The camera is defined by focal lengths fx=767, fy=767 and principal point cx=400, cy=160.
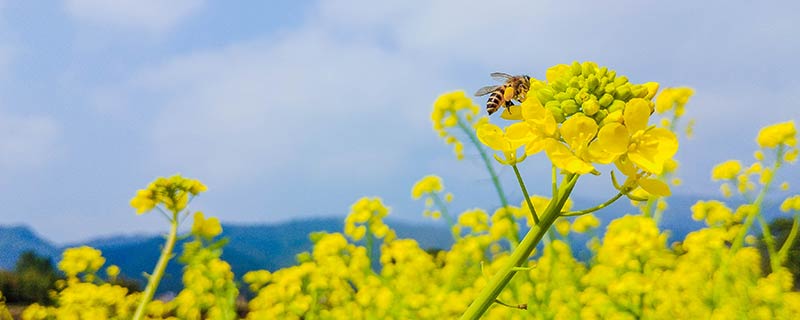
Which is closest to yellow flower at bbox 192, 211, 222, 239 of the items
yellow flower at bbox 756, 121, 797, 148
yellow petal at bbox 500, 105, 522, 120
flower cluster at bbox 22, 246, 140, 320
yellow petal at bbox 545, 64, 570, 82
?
flower cluster at bbox 22, 246, 140, 320

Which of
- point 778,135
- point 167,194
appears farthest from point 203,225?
point 778,135

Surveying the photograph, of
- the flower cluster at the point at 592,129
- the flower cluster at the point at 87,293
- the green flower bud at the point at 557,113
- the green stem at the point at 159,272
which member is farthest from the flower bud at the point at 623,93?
the flower cluster at the point at 87,293

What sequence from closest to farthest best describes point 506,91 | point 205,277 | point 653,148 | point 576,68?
1. point 653,148
2. point 576,68
3. point 506,91
4. point 205,277

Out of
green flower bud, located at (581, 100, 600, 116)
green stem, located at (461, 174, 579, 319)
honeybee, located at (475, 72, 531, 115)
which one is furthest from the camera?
honeybee, located at (475, 72, 531, 115)

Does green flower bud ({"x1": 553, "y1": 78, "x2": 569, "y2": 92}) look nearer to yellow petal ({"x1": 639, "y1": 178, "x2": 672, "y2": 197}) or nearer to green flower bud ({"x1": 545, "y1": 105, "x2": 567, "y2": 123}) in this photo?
green flower bud ({"x1": 545, "y1": 105, "x2": 567, "y2": 123})

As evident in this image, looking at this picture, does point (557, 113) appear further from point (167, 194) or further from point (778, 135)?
point (778, 135)

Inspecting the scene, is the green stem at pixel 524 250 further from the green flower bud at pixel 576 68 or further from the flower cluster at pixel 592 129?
the green flower bud at pixel 576 68
